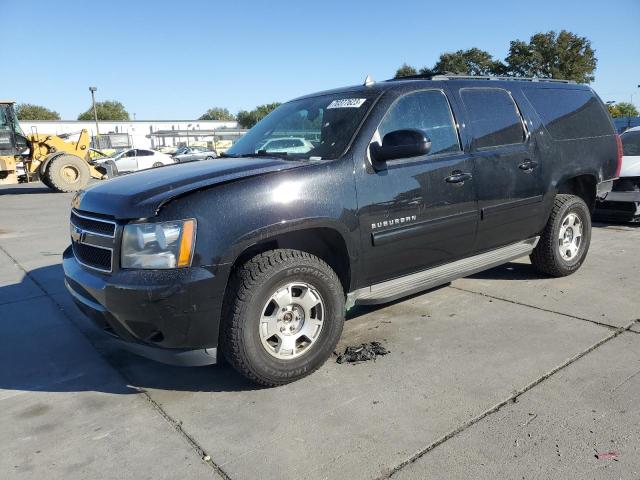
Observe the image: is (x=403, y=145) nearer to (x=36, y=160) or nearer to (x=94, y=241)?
(x=94, y=241)

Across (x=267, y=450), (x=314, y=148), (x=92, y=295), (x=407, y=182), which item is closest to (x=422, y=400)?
(x=267, y=450)

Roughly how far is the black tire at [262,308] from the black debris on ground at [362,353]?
0.92 ft

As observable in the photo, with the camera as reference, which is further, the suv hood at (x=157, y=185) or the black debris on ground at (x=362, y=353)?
the black debris on ground at (x=362, y=353)

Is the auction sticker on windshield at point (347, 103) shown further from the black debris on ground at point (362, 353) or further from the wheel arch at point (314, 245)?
the black debris on ground at point (362, 353)

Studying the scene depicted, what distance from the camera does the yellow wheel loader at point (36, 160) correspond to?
666 inches

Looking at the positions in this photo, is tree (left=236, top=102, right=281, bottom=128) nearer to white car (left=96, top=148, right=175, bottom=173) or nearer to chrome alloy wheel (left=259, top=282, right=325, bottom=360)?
white car (left=96, top=148, right=175, bottom=173)

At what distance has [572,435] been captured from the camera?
2.52 m

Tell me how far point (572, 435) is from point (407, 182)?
6.00 ft

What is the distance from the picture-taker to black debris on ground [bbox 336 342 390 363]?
348cm

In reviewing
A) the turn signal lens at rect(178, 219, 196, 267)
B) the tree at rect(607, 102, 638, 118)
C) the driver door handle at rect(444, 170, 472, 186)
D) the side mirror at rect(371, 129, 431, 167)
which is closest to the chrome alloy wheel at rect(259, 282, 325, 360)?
the turn signal lens at rect(178, 219, 196, 267)

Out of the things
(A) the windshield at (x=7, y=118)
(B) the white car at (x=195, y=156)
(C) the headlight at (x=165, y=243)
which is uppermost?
(A) the windshield at (x=7, y=118)

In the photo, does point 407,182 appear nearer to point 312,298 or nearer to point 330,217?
point 330,217

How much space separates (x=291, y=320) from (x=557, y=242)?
310 centimetres

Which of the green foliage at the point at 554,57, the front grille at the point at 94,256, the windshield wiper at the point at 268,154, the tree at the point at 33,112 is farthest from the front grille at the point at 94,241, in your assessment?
the tree at the point at 33,112
